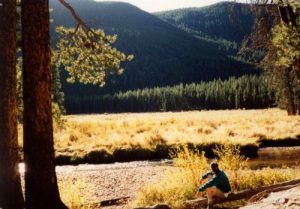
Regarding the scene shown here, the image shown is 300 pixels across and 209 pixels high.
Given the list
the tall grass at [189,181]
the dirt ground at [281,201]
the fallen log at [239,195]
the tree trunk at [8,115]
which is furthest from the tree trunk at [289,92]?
the tree trunk at [8,115]

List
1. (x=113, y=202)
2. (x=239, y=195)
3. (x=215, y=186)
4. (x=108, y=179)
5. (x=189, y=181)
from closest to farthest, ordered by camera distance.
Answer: (x=215, y=186), (x=239, y=195), (x=189, y=181), (x=113, y=202), (x=108, y=179)

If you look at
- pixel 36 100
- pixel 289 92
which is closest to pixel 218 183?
pixel 36 100

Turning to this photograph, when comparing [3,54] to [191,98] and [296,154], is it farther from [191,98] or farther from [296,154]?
[191,98]

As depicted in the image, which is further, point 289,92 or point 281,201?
point 289,92

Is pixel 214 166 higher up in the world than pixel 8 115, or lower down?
lower down

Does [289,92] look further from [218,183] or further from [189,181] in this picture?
[218,183]

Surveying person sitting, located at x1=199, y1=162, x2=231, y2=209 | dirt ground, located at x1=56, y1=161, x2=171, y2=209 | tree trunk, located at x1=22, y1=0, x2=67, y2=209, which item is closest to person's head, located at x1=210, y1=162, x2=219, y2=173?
person sitting, located at x1=199, y1=162, x2=231, y2=209

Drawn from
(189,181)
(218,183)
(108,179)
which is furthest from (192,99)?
(218,183)

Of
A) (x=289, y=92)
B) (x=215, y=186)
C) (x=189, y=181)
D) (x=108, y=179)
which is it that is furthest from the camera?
(x=289, y=92)

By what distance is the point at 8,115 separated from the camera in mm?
9180

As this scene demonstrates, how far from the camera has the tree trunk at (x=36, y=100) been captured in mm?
9297

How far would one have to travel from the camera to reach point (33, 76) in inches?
366

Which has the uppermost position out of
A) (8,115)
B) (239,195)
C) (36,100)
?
(36,100)

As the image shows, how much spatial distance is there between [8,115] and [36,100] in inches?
24.2
